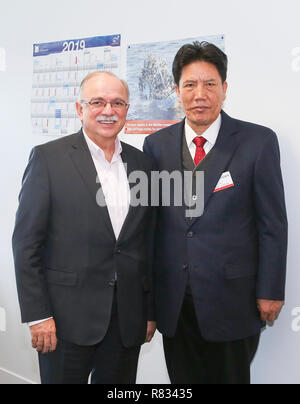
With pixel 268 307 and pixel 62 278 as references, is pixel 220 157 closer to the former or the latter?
pixel 268 307

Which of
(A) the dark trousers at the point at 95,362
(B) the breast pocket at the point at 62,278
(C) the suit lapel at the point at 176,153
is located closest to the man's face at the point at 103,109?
(C) the suit lapel at the point at 176,153

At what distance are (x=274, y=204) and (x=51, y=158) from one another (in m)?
0.88

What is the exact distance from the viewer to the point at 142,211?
5.39 ft

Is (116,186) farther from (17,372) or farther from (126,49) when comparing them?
(17,372)

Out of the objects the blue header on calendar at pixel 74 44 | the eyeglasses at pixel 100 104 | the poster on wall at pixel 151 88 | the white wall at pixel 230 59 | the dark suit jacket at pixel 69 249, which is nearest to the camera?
the dark suit jacket at pixel 69 249

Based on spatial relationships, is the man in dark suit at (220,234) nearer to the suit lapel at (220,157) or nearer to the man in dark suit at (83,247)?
the suit lapel at (220,157)

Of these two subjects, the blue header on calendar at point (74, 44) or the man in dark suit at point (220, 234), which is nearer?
the man in dark suit at point (220, 234)

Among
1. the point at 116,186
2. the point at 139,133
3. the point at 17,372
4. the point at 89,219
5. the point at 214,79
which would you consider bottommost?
the point at 17,372

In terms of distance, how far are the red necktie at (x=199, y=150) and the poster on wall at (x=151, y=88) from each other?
1.59ft

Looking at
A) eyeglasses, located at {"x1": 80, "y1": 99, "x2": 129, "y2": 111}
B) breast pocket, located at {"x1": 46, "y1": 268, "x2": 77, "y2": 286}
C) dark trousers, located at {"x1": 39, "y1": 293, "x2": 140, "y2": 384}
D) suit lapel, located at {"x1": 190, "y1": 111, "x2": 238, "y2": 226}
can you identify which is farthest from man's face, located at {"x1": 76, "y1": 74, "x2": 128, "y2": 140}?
dark trousers, located at {"x1": 39, "y1": 293, "x2": 140, "y2": 384}

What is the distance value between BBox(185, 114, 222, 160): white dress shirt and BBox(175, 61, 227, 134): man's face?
4 cm

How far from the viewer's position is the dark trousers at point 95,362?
158 centimetres

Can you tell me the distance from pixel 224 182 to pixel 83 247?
609 mm

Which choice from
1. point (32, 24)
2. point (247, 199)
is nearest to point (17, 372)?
point (247, 199)
